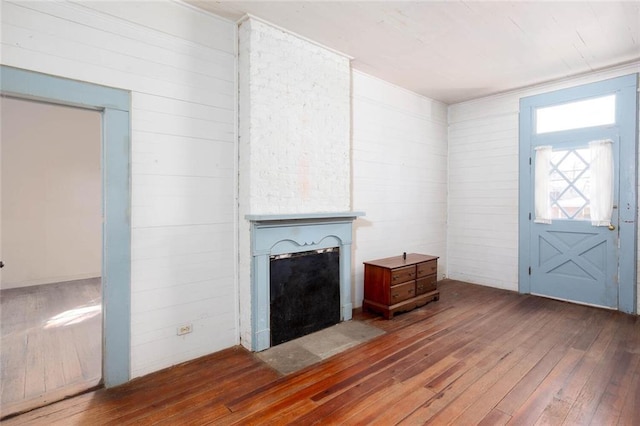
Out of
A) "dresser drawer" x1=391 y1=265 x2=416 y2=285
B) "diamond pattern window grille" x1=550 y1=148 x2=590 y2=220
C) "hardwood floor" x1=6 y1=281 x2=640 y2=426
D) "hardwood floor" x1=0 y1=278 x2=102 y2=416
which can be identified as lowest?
"hardwood floor" x1=6 y1=281 x2=640 y2=426

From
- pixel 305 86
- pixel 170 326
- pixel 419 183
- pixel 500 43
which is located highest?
pixel 500 43

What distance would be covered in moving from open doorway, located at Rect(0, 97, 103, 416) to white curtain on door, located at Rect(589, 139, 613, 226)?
20.6 feet

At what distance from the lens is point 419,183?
5.28 meters

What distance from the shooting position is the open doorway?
12.7ft

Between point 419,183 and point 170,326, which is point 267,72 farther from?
point 419,183

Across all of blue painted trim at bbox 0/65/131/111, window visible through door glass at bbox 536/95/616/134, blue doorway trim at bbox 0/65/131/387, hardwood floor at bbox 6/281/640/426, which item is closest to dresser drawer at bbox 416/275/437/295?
hardwood floor at bbox 6/281/640/426

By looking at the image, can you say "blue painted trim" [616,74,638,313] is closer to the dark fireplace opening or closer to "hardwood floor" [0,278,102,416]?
the dark fireplace opening

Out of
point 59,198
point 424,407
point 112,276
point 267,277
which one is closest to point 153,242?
point 112,276

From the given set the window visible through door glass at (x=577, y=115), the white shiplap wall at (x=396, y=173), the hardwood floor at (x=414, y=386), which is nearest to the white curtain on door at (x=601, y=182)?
the window visible through door glass at (x=577, y=115)

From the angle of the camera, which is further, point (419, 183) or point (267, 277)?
point (419, 183)

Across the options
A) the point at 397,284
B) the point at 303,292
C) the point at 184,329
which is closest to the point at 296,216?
the point at 303,292

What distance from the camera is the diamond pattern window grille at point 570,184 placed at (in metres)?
4.33

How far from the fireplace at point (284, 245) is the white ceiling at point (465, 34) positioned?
1895mm

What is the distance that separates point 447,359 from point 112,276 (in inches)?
115
